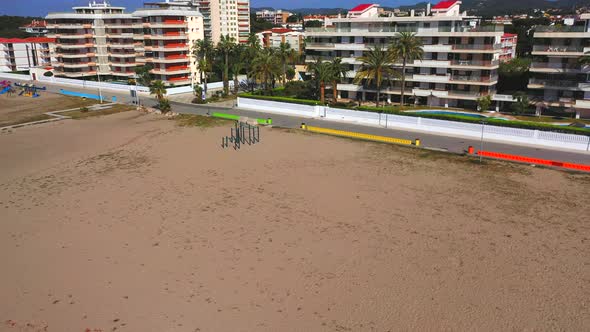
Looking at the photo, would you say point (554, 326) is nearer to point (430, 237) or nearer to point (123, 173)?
point (430, 237)

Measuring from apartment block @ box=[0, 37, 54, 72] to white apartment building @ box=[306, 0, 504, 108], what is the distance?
88.0 metres

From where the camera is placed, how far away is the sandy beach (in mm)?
19562

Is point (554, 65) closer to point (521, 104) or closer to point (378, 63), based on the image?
point (521, 104)

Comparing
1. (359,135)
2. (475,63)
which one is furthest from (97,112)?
(475,63)

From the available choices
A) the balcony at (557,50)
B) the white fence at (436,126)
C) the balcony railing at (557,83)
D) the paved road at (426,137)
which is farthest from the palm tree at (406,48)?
the balcony railing at (557,83)

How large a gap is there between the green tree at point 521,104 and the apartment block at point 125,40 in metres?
61.4

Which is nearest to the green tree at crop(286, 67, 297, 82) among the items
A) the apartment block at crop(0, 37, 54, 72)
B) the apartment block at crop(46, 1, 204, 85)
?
the apartment block at crop(46, 1, 204, 85)

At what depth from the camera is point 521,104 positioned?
190 ft

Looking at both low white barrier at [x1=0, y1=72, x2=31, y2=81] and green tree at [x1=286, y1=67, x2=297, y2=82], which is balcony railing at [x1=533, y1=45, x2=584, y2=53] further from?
low white barrier at [x1=0, y1=72, x2=31, y2=81]

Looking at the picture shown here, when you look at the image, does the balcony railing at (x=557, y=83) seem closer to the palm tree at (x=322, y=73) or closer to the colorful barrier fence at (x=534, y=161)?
the colorful barrier fence at (x=534, y=161)

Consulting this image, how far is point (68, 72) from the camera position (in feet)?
334

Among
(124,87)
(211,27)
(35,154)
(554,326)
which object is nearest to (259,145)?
(35,154)

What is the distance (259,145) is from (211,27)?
108 m

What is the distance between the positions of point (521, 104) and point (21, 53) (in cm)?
12660
